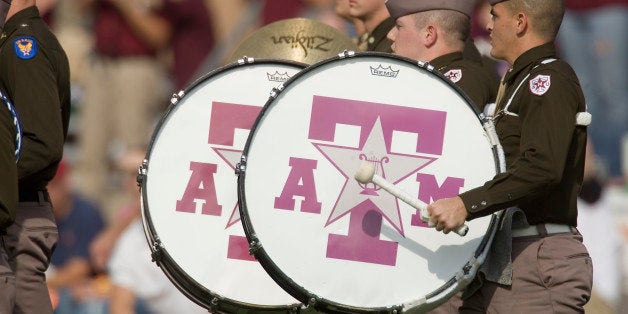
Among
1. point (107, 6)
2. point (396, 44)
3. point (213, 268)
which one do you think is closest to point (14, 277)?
point (213, 268)

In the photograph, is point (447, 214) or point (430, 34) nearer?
point (447, 214)

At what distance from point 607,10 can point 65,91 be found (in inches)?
260

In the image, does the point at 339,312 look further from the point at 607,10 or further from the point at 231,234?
the point at 607,10

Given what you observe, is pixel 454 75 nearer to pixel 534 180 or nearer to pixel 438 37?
pixel 438 37

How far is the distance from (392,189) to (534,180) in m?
0.55

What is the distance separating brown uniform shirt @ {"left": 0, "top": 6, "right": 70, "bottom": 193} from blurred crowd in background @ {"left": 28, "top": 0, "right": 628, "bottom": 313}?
357 centimetres

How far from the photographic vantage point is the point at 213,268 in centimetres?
677

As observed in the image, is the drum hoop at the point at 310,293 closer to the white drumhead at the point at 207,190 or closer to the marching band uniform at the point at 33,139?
the white drumhead at the point at 207,190

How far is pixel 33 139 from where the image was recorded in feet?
22.3

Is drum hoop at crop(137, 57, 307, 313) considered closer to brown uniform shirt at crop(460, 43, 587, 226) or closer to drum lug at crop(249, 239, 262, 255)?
drum lug at crop(249, 239, 262, 255)

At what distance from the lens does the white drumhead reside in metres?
6.75

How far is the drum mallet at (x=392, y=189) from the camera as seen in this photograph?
19.9 feet

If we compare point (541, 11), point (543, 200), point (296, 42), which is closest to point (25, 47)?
point (296, 42)

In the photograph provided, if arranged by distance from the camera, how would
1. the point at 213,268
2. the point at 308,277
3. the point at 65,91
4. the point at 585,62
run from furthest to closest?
the point at 585,62 → the point at 65,91 → the point at 213,268 → the point at 308,277
